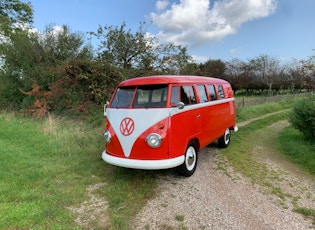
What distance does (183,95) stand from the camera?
495 cm

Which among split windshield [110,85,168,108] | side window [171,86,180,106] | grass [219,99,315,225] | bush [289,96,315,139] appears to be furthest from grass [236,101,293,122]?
split windshield [110,85,168,108]

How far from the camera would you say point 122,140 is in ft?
14.8

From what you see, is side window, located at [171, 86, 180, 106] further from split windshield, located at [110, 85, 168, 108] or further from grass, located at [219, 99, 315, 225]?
grass, located at [219, 99, 315, 225]

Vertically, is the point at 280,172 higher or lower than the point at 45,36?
lower

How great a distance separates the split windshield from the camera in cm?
462

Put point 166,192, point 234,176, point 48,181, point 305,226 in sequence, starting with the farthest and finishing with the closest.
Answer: point 234,176
point 48,181
point 166,192
point 305,226

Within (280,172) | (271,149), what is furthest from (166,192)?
(271,149)

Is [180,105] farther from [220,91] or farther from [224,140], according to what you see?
[224,140]

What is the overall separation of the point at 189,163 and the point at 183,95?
1.52m

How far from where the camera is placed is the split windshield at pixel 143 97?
462cm

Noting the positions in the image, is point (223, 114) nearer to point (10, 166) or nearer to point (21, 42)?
point (10, 166)

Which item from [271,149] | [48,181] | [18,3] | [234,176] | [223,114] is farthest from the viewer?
[18,3]

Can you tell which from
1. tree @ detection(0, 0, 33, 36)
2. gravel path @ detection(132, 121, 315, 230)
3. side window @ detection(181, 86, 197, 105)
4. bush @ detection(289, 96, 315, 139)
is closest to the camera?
gravel path @ detection(132, 121, 315, 230)

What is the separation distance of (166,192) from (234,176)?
177 cm
